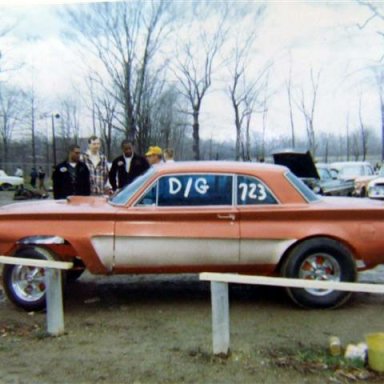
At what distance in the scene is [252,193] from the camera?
507 centimetres

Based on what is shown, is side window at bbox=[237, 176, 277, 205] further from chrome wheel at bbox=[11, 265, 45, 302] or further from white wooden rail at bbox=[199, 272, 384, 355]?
chrome wheel at bbox=[11, 265, 45, 302]

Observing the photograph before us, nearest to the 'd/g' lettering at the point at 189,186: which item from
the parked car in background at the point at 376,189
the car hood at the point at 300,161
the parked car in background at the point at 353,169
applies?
the parked car in background at the point at 376,189

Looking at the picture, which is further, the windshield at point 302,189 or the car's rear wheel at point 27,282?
the windshield at point 302,189

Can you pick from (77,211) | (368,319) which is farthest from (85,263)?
(368,319)

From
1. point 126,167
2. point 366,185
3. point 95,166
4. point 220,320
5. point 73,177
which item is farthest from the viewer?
point 366,185

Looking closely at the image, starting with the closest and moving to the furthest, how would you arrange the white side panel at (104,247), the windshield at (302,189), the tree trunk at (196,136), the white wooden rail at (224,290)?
the white wooden rail at (224,290) < the white side panel at (104,247) < the windshield at (302,189) < the tree trunk at (196,136)

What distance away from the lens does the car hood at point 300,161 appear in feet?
55.6

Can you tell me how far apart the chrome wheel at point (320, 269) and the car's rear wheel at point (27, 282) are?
7.93ft

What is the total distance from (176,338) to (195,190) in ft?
4.94

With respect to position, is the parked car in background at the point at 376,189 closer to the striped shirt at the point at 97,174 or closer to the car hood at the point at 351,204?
the car hood at the point at 351,204

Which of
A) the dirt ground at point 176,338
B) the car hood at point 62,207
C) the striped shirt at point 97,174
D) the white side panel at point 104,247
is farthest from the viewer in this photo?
the striped shirt at point 97,174

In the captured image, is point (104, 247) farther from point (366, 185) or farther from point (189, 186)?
point (366, 185)

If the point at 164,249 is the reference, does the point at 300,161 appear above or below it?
above

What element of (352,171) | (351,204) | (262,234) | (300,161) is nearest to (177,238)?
(262,234)
